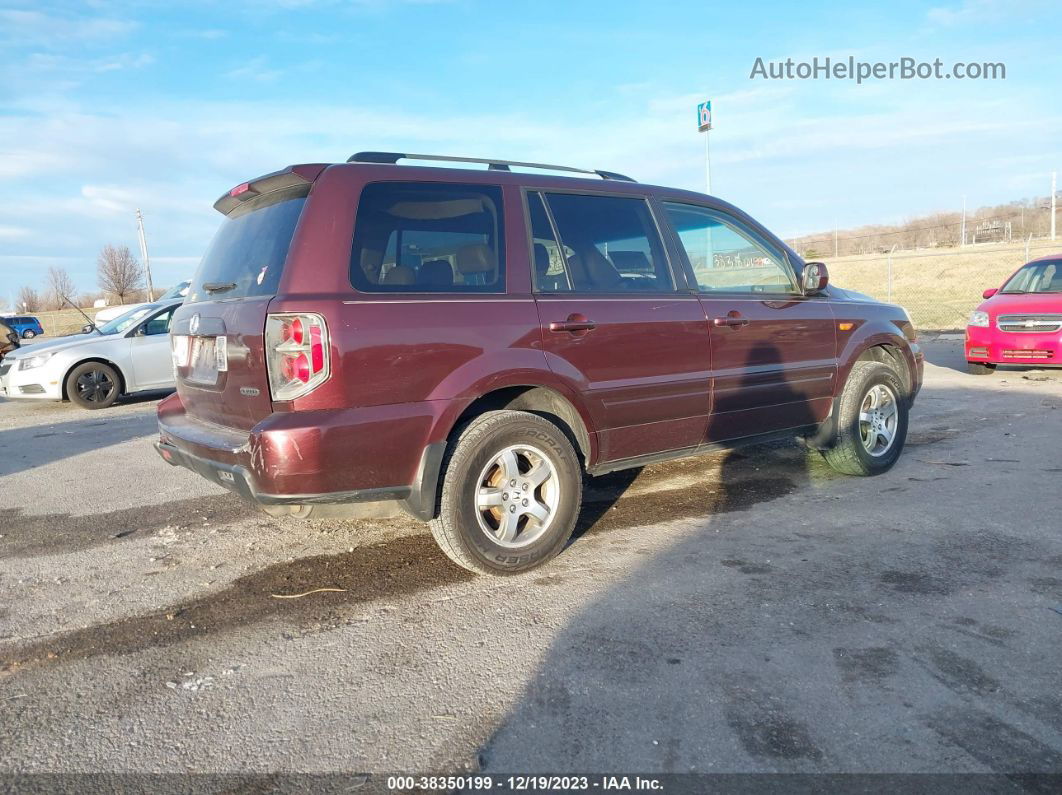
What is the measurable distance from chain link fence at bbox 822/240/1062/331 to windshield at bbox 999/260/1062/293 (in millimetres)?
9047

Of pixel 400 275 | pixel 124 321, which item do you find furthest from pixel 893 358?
pixel 124 321

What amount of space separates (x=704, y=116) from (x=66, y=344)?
1430 centimetres

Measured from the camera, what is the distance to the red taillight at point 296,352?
124 inches

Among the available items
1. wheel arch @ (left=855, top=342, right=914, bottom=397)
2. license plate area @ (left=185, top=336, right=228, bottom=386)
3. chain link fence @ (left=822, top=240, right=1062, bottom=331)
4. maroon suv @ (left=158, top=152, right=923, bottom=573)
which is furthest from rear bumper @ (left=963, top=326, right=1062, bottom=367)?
license plate area @ (left=185, top=336, right=228, bottom=386)

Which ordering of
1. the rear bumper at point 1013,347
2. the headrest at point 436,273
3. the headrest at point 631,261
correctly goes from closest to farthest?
the headrest at point 436,273, the headrest at point 631,261, the rear bumper at point 1013,347

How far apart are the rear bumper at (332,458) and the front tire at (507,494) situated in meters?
0.14

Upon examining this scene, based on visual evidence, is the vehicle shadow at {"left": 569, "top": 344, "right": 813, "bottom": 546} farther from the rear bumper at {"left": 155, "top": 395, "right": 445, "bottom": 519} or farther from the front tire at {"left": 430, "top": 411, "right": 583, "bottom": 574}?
the rear bumper at {"left": 155, "top": 395, "right": 445, "bottom": 519}

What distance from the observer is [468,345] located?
3.51m

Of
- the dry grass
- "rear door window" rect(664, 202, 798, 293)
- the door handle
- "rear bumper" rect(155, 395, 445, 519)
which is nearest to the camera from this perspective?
"rear bumper" rect(155, 395, 445, 519)

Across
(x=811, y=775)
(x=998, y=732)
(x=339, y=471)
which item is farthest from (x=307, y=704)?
(x=998, y=732)

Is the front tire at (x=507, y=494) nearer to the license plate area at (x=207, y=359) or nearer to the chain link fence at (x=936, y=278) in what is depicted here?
the license plate area at (x=207, y=359)

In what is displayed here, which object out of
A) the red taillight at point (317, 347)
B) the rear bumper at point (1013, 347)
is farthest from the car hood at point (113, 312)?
the rear bumper at point (1013, 347)

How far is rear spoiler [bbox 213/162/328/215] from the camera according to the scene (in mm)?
3434

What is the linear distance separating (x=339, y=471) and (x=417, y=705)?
1054 millimetres
